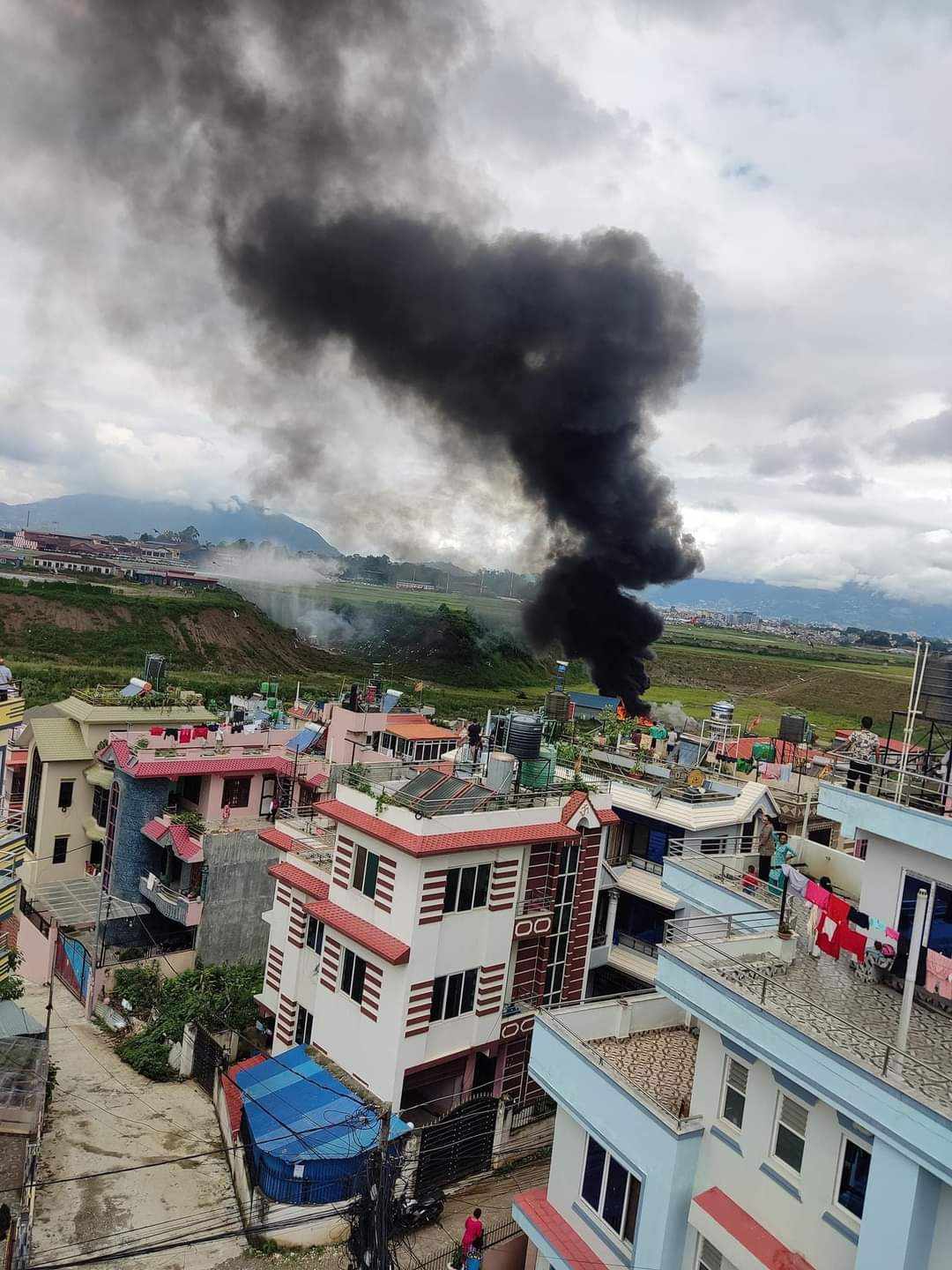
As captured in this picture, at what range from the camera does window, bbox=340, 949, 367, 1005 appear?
17188mm

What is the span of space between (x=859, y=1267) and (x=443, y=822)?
972 cm

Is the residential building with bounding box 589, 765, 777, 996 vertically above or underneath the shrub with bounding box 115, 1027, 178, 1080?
above

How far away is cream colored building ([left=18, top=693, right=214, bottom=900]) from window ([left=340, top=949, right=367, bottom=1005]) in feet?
44.3

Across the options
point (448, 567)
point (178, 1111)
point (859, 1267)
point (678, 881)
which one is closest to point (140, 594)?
point (448, 567)

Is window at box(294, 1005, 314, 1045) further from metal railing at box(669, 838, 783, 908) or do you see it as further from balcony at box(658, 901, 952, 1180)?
balcony at box(658, 901, 952, 1180)

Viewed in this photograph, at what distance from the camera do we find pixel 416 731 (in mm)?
30984

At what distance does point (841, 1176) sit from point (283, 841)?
15029 millimetres

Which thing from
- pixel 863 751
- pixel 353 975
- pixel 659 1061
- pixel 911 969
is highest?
pixel 863 751

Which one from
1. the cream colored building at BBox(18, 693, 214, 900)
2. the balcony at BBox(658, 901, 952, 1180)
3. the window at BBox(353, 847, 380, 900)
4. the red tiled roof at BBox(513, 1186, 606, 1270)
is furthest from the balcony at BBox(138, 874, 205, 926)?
the balcony at BBox(658, 901, 952, 1180)

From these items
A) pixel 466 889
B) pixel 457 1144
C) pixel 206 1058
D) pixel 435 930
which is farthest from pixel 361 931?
pixel 206 1058

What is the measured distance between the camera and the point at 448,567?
154 m

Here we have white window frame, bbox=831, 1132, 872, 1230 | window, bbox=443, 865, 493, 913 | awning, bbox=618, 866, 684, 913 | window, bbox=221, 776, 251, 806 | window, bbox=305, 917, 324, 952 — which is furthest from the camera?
window, bbox=221, 776, 251, 806

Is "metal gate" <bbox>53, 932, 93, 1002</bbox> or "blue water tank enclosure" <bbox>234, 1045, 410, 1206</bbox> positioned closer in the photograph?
"blue water tank enclosure" <bbox>234, 1045, 410, 1206</bbox>

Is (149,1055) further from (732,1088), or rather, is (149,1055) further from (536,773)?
(732,1088)
